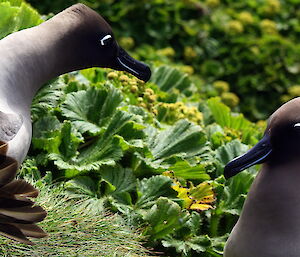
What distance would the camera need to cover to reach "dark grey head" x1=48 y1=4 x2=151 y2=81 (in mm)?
3004

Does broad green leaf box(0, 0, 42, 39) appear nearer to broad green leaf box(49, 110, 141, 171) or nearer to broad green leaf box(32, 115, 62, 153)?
broad green leaf box(32, 115, 62, 153)

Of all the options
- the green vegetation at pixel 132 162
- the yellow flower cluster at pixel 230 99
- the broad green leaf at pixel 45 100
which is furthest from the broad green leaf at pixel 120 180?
the yellow flower cluster at pixel 230 99

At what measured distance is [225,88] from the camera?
250 inches

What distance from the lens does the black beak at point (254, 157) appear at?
2.71 metres

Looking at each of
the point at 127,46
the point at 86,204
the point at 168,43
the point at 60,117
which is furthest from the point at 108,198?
the point at 168,43

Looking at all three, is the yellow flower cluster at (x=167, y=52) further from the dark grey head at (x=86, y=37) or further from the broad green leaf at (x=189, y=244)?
the broad green leaf at (x=189, y=244)

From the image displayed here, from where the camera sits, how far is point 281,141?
2.69m

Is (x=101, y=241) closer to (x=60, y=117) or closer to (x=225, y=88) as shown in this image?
(x=60, y=117)

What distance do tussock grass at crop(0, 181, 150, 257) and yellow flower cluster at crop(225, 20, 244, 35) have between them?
4125mm

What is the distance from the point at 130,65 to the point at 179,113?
2.62 ft

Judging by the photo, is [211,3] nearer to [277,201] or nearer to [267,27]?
[267,27]

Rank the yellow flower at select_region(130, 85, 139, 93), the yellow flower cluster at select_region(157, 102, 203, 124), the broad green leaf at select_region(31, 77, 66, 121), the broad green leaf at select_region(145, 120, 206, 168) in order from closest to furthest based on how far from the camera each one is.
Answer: the broad green leaf at select_region(31, 77, 66, 121), the broad green leaf at select_region(145, 120, 206, 168), the yellow flower at select_region(130, 85, 139, 93), the yellow flower cluster at select_region(157, 102, 203, 124)

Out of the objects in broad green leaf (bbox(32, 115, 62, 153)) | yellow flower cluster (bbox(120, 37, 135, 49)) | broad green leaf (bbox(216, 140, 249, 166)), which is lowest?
yellow flower cluster (bbox(120, 37, 135, 49))

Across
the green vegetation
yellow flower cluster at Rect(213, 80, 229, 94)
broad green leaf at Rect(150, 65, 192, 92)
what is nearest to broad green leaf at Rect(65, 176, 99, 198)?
the green vegetation
